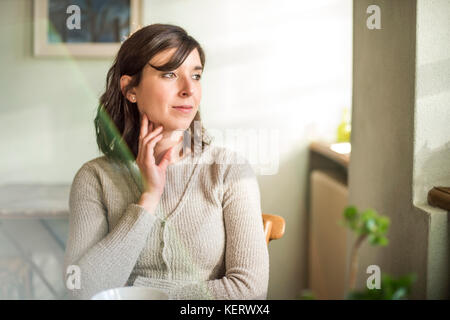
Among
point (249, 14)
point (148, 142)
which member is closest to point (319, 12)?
point (249, 14)

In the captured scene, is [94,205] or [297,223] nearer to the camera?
[94,205]

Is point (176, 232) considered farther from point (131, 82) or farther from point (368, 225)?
point (368, 225)

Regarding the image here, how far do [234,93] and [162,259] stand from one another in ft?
4.20

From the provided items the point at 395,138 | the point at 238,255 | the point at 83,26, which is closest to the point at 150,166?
the point at 238,255

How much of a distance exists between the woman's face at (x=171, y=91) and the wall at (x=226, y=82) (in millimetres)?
1066

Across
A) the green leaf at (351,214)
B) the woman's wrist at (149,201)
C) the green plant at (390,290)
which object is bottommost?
the woman's wrist at (149,201)

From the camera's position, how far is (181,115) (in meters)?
1.02

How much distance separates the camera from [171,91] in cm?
101

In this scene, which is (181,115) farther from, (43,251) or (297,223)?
(43,251)

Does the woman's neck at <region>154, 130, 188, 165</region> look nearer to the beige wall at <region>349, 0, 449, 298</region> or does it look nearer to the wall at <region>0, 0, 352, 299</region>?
the beige wall at <region>349, 0, 449, 298</region>

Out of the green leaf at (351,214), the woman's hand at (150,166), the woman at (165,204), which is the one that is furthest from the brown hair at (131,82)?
the green leaf at (351,214)

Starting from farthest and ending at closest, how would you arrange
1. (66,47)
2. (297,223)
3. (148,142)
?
(297,223) → (66,47) → (148,142)

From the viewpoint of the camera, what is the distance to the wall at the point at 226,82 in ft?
6.67

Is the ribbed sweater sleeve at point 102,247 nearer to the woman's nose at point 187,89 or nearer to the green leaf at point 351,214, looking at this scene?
the woman's nose at point 187,89
